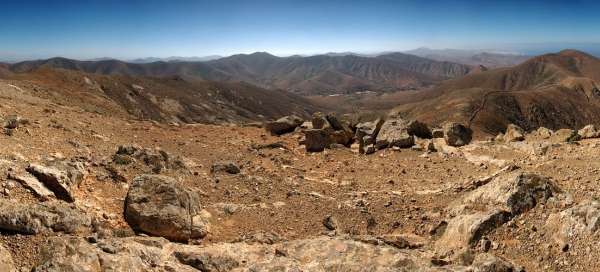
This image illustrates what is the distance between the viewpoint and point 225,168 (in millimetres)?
19625

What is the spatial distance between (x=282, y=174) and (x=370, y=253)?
428 inches

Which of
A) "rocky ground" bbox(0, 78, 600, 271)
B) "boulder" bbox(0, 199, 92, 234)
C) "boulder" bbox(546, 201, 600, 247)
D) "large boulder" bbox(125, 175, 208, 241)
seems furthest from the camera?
"large boulder" bbox(125, 175, 208, 241)

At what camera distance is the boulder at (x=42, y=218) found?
9.39 m

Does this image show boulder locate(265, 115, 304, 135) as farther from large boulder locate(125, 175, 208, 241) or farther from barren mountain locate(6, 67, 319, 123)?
barren mountain locate(6, 67, 319, 123)

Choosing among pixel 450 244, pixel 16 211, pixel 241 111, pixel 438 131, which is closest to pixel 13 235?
pixel 16 211

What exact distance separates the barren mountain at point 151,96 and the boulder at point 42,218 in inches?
1352

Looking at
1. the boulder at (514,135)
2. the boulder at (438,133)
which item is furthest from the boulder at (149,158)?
the boulder at (514,135)

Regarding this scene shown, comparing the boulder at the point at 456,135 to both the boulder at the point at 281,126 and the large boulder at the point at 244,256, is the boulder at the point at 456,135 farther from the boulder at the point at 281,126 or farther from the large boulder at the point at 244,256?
→ the large boulder at the point at 244,256

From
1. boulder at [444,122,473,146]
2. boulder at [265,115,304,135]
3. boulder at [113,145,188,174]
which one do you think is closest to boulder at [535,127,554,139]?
boulder at [444,122,473,146]

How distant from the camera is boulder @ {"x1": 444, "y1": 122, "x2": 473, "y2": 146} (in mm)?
Answer: 28344

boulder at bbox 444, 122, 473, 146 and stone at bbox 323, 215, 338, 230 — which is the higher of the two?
boulder at bbox 444, 122, 473, 146

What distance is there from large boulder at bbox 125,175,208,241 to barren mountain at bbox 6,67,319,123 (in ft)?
109

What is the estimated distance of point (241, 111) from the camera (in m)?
163

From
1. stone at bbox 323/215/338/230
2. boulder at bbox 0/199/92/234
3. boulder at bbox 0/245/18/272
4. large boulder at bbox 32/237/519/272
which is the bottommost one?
stone at bbox 323/215/338/230
